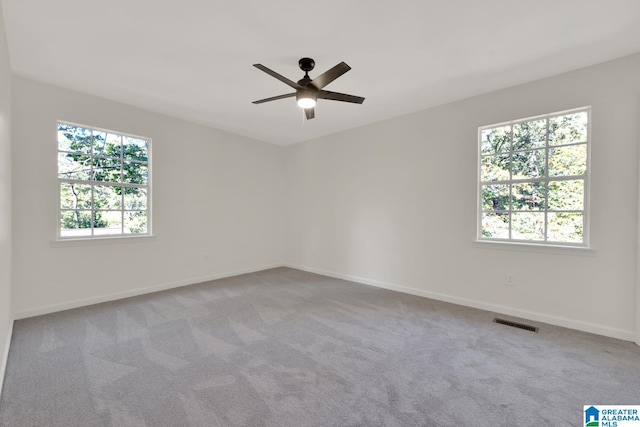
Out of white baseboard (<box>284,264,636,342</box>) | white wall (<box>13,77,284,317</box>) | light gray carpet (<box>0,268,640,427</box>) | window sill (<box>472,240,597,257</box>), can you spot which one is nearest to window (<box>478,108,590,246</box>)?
window sill (<box>472,240,597,257</box>)

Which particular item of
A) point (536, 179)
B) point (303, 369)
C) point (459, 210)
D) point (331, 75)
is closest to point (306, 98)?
point (331, 75)

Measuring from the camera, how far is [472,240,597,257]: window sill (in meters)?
2.88

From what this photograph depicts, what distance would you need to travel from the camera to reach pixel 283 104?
3.83 metres

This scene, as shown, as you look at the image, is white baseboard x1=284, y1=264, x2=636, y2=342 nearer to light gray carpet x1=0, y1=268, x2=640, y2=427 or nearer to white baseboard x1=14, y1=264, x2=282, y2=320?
light gray carpet x1=0, y1=268, x2=640, y2=427

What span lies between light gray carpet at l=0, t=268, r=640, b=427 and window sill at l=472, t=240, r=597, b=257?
806 mm

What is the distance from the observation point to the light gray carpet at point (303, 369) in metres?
1.70

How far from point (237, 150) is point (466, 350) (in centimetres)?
472

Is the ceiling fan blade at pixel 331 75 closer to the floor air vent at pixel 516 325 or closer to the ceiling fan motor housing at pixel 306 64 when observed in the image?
the ceiling fan motor housing at pixel 306 64

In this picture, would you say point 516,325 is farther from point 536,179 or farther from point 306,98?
point 306,98

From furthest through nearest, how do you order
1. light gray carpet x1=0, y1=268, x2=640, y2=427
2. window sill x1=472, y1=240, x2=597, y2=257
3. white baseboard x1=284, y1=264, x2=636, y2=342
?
window sill x1=472, y1=240, x2=597, y2=257
white baseboard x1=284, y1=264, x2=636, y2=342
light gray carpet x1=0, y1=268, x2=640, y2=427

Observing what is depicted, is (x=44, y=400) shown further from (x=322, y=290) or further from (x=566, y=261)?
(x=566, y=261)

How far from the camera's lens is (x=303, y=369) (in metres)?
2.17

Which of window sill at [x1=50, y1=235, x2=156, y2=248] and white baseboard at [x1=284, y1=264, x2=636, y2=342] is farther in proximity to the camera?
window sill at [x1=50, y1=235, x2=156, y2=248]

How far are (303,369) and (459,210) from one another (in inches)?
111
